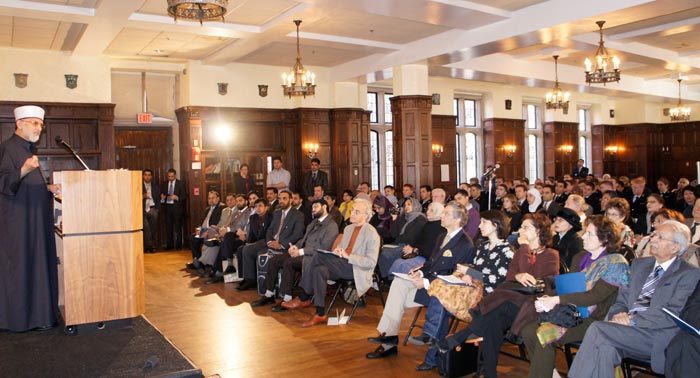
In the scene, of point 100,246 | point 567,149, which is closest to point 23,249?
point 100,246

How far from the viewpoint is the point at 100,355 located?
3.32 metres

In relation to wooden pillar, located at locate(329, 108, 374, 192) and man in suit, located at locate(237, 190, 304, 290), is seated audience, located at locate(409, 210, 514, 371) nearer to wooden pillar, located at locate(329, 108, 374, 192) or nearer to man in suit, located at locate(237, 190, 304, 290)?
man in suit, located at locate(237, 190, 304, 290)

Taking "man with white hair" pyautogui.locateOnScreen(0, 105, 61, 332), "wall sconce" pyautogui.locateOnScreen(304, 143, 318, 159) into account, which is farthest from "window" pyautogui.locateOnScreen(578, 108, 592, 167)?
"man with white hair" pyautogui.locateOnScreen(0, 105, 61, 332)

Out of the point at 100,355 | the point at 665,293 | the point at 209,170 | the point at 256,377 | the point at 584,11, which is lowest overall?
the point at 256,377

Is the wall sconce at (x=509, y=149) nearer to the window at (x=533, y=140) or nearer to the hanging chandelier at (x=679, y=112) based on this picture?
the window at (x=533, y=140)

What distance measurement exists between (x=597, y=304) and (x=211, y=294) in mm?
4988

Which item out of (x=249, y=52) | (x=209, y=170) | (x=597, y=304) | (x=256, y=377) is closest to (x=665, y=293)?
(x=597, y=304)

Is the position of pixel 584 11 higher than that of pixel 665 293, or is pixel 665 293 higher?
pixel 584 11

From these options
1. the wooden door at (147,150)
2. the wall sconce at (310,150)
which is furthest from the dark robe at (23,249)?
the wall sconce at (310,150)

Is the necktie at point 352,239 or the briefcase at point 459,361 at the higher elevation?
the necktie at point 352,239

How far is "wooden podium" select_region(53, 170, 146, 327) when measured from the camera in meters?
3.67

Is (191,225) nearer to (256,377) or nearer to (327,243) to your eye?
(327,243)

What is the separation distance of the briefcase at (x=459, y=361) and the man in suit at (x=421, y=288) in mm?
588

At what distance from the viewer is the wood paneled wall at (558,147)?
18.3m
